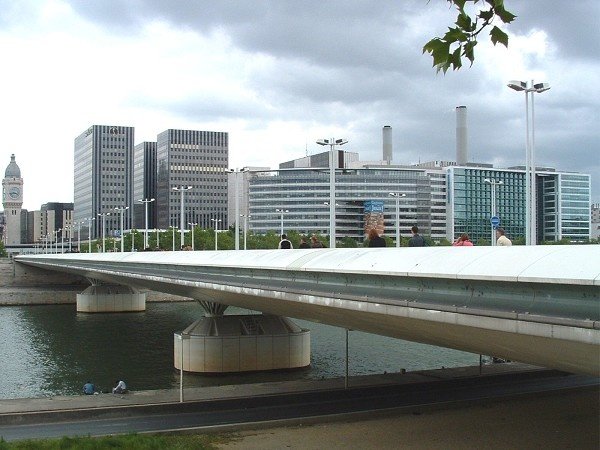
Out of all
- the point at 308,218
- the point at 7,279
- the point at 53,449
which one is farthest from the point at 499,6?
the point at 308,218

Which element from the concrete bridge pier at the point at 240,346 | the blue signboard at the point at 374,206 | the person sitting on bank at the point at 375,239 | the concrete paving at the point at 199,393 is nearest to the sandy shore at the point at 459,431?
the concrete paving at the point at 199,393

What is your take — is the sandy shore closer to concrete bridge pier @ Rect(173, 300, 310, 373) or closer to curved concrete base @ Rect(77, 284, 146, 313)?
concrete bridge pier @ Rect(173, 300, 310, 373)

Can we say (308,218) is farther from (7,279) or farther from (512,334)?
(512,334)

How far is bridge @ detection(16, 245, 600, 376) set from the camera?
39.9 feet

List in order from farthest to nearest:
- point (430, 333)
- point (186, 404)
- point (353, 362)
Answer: point (353, 362)
point (186, 404)
point (430, 333)

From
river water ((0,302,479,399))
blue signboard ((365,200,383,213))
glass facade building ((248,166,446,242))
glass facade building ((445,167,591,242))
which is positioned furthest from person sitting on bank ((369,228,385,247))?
glass facade building ((248,166,446,242))

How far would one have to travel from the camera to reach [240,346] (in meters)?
42.3

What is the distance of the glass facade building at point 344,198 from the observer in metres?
159

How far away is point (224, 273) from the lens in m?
30.3

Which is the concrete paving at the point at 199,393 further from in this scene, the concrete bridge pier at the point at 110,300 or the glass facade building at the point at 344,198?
the glass facade building at the point at 344,198

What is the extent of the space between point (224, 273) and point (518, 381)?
14294 mm

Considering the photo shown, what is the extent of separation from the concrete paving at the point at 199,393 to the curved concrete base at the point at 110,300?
5755 centimetres

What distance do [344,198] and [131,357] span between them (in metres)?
114

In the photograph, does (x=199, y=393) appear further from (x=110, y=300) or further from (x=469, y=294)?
(x=110, y=300)
